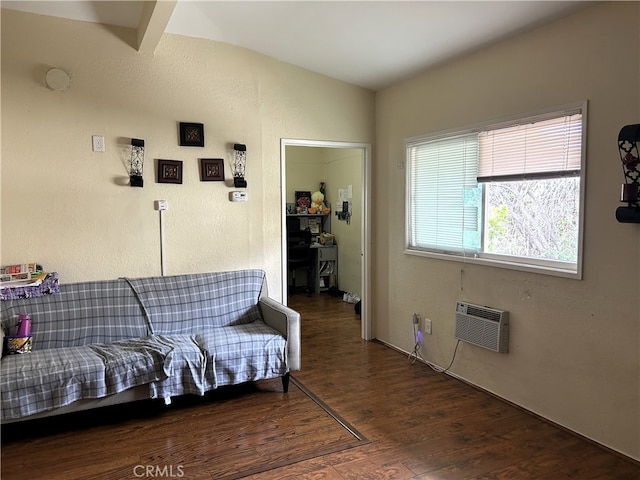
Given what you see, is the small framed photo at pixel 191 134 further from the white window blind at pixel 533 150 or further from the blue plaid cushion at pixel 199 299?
the white window blind at pixel 533 150

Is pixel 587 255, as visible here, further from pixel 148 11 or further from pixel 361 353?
pixel 148 11

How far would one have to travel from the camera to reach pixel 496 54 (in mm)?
3123

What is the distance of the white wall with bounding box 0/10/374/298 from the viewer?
3154mm

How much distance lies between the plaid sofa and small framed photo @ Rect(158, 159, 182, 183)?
0.78 m

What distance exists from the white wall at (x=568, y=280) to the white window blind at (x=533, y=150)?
11 cm

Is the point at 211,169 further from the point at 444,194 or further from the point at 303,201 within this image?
the point at 303,201

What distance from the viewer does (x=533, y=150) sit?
116 inches

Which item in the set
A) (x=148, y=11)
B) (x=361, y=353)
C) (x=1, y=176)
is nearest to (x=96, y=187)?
(x=1, y=176)

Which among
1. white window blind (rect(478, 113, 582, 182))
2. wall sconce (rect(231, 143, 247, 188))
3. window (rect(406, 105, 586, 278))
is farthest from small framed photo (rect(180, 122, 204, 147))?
white window blind (rect(478, 113, 582, 182))

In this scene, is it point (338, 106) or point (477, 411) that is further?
point (338, 106)

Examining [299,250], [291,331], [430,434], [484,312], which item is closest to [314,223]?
[299,250]

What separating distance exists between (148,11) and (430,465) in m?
3.17

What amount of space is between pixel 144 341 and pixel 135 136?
1554mm

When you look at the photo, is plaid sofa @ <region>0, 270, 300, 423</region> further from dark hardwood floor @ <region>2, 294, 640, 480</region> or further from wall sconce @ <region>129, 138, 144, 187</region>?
wall sconce @ <region>129, 138, 144, 187</region>
